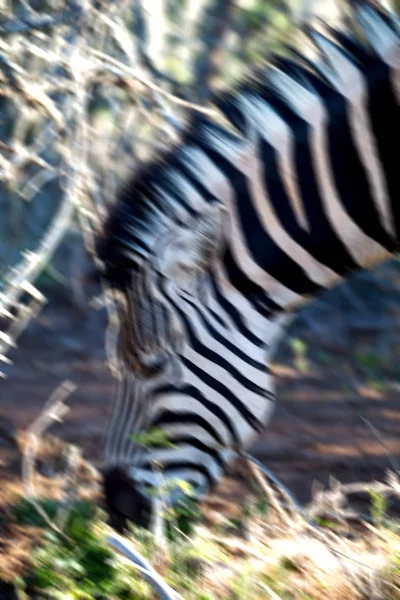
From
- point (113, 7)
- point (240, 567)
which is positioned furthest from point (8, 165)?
point (240, 567)

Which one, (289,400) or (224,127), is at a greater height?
(224,127)

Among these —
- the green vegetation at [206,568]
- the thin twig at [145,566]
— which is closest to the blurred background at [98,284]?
the green vegetation at [206,568]

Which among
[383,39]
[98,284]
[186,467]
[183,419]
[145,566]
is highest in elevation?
[383,39]

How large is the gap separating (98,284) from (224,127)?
295cm

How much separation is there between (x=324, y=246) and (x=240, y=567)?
1009 millimetres

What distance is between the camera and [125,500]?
2.75m

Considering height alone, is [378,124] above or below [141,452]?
above

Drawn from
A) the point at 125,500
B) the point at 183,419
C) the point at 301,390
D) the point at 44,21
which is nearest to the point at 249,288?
the point at 183,419

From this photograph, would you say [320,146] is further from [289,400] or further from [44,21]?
[289,400]

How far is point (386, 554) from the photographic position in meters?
2.78

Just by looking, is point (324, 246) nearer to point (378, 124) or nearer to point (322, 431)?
point (378, 124)

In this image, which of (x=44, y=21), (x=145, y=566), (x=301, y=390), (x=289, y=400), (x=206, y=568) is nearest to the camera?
(x=145, y=566)

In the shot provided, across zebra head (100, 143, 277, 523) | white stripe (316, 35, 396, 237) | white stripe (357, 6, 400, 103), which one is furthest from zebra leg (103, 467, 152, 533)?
white stripe (357, 6, 400, 103)

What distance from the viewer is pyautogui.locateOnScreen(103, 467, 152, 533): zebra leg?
2742 mm
